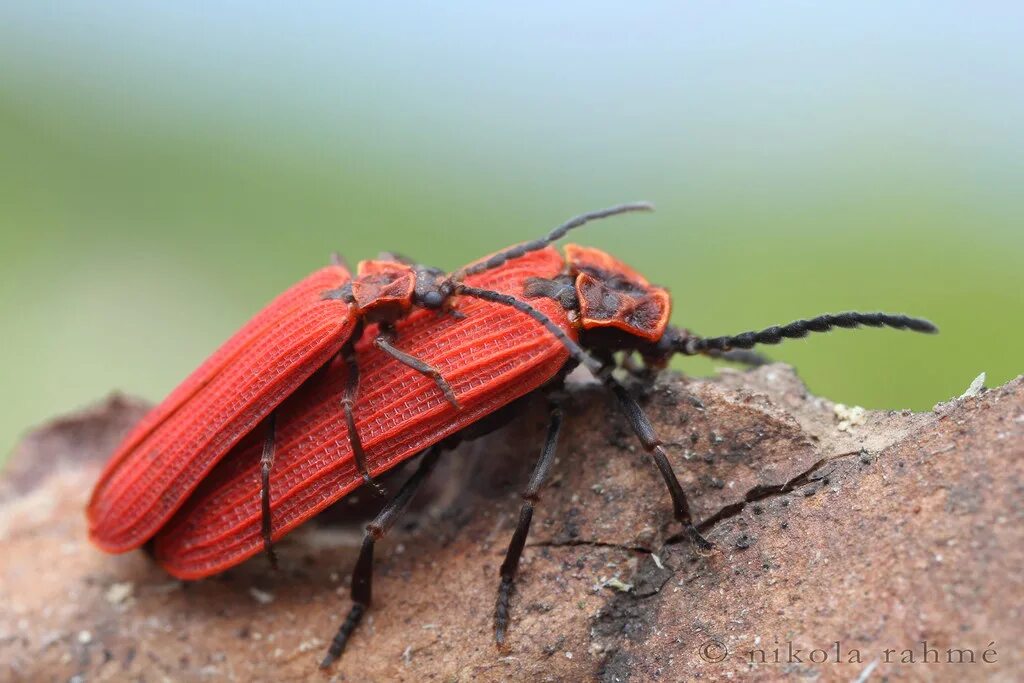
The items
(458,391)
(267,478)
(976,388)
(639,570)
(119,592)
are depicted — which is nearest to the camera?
(976,388)

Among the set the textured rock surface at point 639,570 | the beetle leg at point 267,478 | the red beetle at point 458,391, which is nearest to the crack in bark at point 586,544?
the textured rock surface at point 639,570

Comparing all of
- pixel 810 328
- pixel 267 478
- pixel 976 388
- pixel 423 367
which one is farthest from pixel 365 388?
pixel 976 388

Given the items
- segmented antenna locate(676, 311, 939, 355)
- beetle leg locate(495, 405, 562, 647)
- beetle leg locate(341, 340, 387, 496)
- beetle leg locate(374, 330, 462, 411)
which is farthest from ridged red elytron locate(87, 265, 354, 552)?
segmented antenna locate(676, 311, 939, 355)

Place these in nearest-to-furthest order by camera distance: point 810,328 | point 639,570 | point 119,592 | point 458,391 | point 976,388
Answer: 1. point 976,388
2. point 639,570
3. point 810,328
4. point 458,391
5. point 119,592

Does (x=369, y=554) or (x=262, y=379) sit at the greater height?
(x=262, y=379)

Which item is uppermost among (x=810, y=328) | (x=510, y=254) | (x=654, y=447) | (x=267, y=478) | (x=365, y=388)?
(x=510, y=254)

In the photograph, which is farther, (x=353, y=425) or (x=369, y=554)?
(x=369, y=554)

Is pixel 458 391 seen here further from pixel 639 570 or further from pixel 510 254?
pixel 639 570

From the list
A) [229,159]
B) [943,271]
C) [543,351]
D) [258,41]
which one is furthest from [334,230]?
[943,271]
